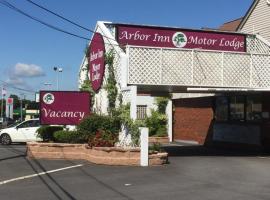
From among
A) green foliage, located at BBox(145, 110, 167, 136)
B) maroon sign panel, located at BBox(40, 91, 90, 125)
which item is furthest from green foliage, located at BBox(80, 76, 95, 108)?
green foliage, located at BBox(145, 110, 167, 136)

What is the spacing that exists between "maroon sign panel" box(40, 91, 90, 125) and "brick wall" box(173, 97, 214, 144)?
29.8 feet

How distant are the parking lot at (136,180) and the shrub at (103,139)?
811 mm

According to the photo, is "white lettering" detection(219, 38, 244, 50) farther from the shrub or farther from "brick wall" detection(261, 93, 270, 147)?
the shrub

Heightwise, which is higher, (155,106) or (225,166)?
(155,106)

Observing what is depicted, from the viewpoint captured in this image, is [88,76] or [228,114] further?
[228,114]

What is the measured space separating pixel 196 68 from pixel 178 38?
9.39ft

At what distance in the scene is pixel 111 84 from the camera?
20.0 metres

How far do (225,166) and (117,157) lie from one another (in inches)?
137

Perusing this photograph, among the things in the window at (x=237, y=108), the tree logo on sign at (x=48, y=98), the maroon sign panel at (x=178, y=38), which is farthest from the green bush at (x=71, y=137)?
the window at (x=237, y=108)

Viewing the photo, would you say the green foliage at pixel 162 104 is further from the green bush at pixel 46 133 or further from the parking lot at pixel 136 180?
Result: the parking lot at pixel 136 180

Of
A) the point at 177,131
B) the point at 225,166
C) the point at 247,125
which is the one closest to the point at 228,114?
the point at 247,125

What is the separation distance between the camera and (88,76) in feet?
80.8

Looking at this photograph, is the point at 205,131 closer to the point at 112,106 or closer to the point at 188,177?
the point at 112,106

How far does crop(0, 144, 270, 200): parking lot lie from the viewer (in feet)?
38.3
